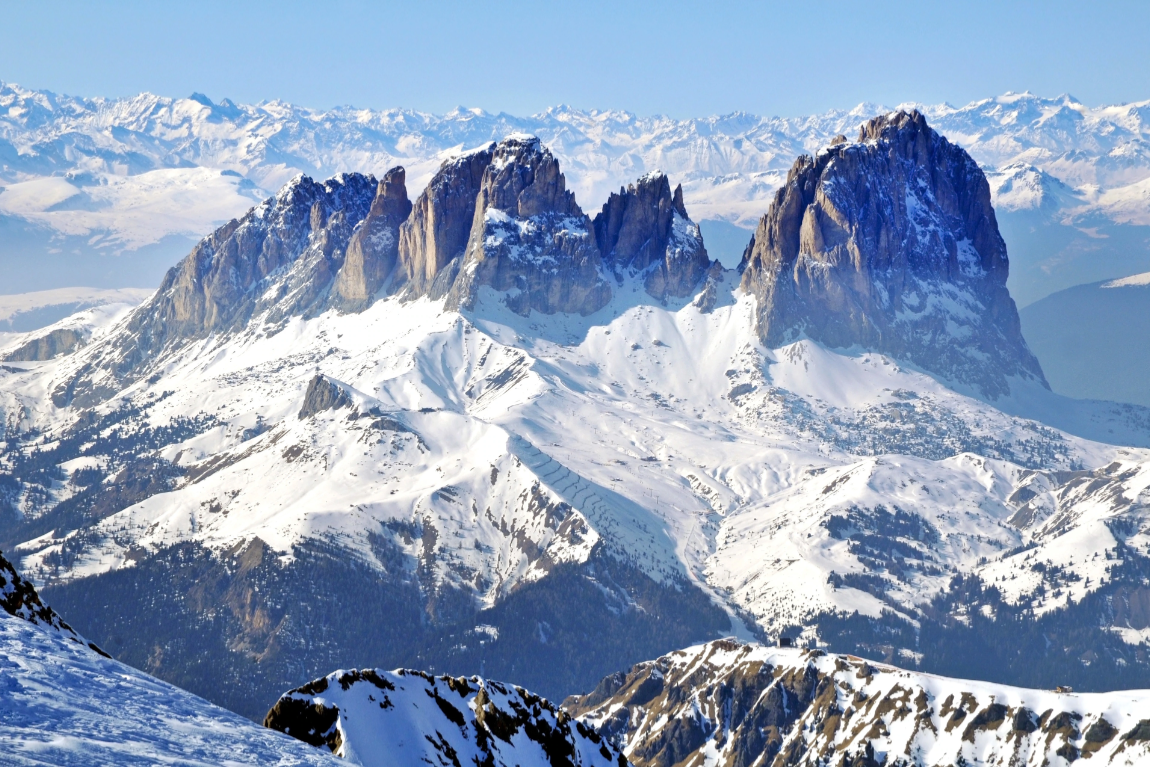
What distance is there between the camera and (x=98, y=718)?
253 feet

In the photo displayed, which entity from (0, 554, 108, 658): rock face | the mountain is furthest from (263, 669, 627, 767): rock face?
the mountain

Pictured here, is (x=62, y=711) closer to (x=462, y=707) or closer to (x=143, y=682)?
(x=143, y=682)

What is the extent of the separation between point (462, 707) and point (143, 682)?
2260 inches

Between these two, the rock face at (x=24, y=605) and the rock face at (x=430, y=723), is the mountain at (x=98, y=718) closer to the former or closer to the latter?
the rock face at (x=24, y=605)

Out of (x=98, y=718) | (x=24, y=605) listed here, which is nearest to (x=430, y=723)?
(x=24, y=605)

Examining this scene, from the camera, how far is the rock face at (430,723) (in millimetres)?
117312

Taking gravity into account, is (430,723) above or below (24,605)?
below

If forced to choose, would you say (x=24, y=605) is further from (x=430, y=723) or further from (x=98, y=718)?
(x=430, y=723)

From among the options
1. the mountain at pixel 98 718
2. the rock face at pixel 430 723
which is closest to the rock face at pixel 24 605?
the mountain at pixel 98 718

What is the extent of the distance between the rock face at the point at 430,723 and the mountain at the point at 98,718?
85.6 ft

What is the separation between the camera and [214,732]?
81.5 meters

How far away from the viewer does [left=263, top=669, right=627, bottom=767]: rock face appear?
117312 mm

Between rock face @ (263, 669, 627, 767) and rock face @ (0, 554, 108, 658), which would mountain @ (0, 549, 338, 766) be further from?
rock face @ (263, 669, 627, 767)

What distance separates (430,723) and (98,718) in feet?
184
